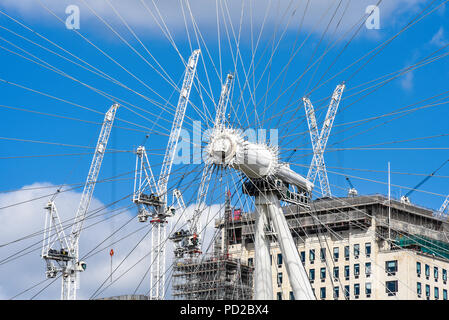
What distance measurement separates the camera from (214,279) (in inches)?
7141

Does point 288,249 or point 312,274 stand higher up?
point 312,274

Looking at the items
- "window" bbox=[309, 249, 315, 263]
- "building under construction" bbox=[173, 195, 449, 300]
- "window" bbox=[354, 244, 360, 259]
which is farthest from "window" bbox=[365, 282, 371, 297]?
"window" bbox=[309, 249, 315, 263]

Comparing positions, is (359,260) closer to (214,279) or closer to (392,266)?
(392,266)

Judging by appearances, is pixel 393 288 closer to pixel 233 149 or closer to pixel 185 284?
pixel 185 284

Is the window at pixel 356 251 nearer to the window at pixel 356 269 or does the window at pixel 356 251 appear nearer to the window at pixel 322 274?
the window at pixel 356 269

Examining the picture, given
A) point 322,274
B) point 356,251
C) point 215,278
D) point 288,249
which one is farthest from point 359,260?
point 288,249

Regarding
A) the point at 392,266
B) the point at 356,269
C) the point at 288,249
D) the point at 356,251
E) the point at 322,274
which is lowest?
the point at 288,249

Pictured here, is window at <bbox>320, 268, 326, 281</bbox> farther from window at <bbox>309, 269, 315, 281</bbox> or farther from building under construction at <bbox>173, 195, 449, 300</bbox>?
window at <bbox>309, 269, 315, 281</bbox>

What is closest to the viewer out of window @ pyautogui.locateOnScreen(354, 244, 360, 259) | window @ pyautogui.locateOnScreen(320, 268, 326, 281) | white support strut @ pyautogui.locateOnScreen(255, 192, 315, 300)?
white support strut @ pyautogui.locateOnScreen(255, 192, 315, 300)

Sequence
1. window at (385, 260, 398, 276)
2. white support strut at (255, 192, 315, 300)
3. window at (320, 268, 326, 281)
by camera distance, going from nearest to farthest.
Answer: white support strut at (255, 192, 315, 300) < window at (385, 260, 398, 276) < window at (320, 268, 326, 281)

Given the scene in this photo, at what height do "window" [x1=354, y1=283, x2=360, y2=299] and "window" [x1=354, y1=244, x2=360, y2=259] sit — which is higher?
"window" [x1=354, y1=244, x2=360, y2=259]

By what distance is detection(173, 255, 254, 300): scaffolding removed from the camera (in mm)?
179500
